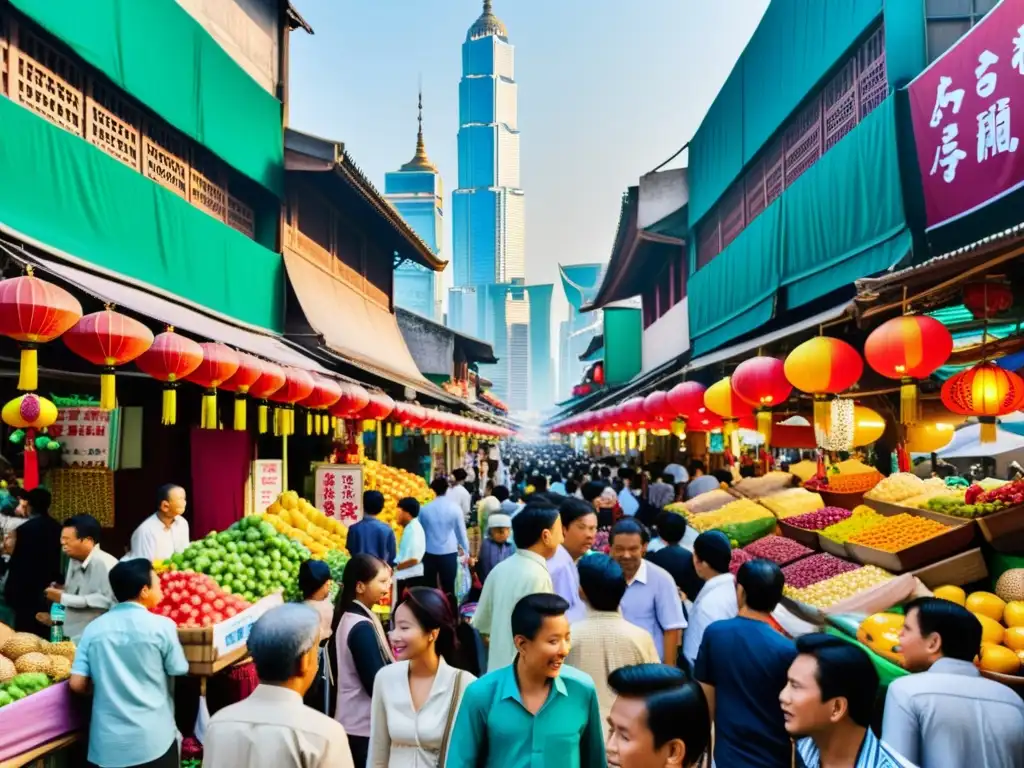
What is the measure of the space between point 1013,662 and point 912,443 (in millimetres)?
6841

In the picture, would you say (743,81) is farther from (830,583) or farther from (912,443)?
(830,583)

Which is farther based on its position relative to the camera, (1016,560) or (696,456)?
(696,456)

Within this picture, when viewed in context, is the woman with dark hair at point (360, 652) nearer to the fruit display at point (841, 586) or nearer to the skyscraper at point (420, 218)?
the fruit display at point (841, 586)

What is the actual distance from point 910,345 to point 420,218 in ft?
323

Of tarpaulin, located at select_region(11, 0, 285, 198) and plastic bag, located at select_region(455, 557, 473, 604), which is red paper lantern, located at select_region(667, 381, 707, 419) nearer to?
plastic bag, located at select_region(455, 557, 473, 604)

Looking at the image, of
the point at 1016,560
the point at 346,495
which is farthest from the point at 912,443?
the point at 346,495

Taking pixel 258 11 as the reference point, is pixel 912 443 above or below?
below

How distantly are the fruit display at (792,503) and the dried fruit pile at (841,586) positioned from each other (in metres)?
2.55

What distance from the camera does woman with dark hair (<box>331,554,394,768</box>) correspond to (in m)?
3.98

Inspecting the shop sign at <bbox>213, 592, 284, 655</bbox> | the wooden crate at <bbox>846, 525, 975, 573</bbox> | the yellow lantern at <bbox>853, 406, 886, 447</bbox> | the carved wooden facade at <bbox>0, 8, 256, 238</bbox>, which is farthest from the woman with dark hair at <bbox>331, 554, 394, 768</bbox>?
the yellow lantern at <bbox>853, 406, 886, 447</bbox>

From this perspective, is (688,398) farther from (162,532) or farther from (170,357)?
(170,357)

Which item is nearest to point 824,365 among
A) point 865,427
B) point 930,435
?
point 865,427

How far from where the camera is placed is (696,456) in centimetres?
2038

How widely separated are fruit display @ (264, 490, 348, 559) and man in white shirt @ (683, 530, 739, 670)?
4.25 metres
